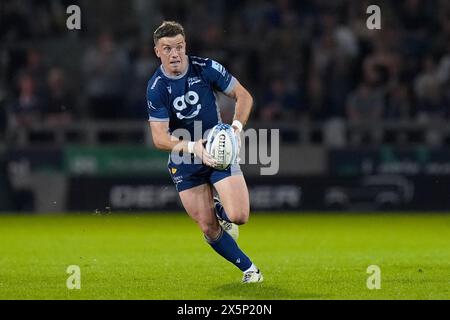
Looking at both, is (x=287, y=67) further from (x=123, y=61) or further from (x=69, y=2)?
(x=69, y=2)

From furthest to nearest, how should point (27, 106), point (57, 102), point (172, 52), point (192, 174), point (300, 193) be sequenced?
1. point (57, 102)
2. point (27, 106)
3. point (300, 193)
4. point (192, 174)
5. point (172, 52)

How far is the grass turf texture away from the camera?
8820 millimetres

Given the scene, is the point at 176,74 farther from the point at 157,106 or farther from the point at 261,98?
the point at 261,98

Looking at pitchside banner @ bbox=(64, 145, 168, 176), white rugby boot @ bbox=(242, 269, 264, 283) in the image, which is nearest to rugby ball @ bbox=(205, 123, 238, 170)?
white rugby boot @ bbox=(242, 269, 264, 283)

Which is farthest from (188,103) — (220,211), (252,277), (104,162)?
(104,162)

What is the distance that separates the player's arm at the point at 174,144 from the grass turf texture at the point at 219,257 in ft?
3.52

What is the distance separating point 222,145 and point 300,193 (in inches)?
348

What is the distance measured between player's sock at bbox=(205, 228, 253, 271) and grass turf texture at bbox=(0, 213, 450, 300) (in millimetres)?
177

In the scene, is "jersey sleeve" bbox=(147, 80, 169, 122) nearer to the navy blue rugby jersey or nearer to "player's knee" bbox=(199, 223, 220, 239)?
the navy blue rugby jersey

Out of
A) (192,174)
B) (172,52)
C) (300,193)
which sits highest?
(172,52)

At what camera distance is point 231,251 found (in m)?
9.34

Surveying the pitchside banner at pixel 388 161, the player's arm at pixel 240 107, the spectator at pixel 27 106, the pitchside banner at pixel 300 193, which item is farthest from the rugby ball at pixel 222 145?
the spectator at pixel 27 106

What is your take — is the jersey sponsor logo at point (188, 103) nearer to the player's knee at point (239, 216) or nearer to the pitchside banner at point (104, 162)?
the player's knee at point (239, 216)
